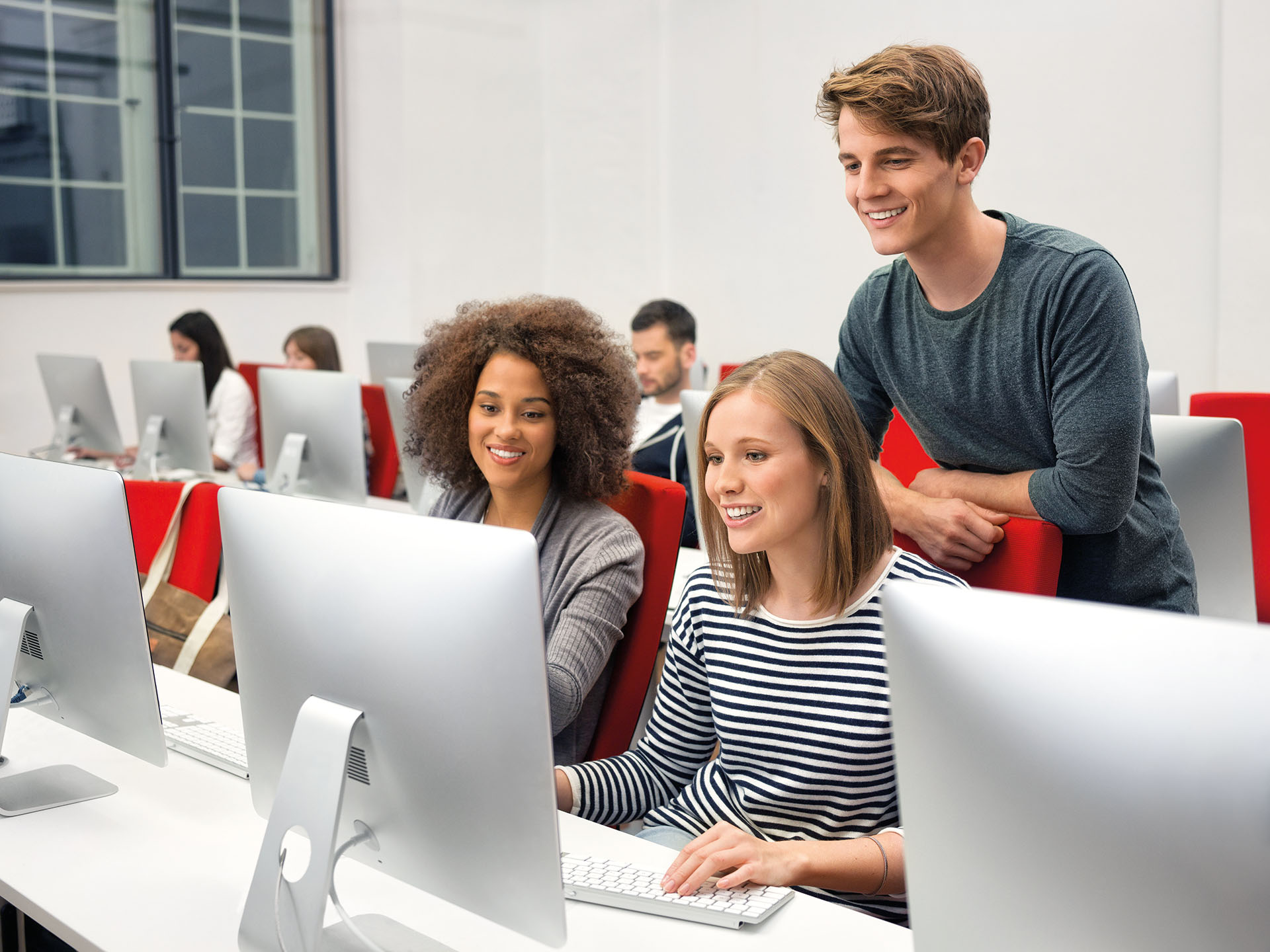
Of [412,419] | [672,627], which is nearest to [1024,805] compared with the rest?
[672,627]

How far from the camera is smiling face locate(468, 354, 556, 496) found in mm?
1766

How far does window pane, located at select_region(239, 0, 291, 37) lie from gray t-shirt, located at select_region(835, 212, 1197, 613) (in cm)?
571

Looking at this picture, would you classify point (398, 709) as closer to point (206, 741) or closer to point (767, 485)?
point (767, 485)

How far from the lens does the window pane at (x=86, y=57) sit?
18.7 ft

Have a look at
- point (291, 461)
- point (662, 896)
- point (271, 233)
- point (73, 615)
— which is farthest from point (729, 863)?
point (271, 233)

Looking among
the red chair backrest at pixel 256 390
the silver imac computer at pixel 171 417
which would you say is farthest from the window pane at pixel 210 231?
the silver imac computer at pixel 171 417

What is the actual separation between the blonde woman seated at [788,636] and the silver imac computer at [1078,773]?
19.3 inches

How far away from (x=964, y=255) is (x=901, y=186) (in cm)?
13

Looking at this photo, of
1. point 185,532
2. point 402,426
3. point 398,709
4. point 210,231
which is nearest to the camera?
point 398,709

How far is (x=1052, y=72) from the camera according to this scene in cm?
478

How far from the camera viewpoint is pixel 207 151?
6223 millimetres

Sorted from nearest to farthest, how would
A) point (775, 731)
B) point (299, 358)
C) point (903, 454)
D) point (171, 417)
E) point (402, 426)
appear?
point (775, 731)
point (903, 454)
point (402, 426)
point (171, 417)
point (299, 358)

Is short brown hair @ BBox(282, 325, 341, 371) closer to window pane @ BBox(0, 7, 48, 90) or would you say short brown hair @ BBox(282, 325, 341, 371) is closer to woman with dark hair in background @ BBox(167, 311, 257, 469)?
woman with dark hair in background @ BBox(167, 311, 257, 469)

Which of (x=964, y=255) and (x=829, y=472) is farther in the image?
(x=964, y=255)
